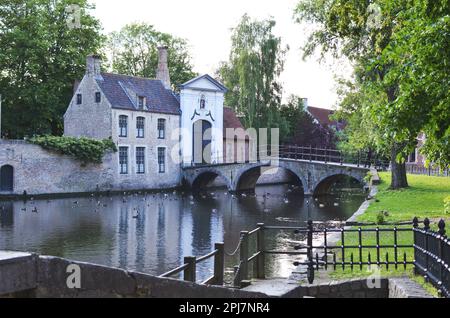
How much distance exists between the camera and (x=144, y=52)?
5294cm

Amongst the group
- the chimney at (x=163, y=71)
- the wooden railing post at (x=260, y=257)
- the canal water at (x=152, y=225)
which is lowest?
the canal water at (x=152, y=225)

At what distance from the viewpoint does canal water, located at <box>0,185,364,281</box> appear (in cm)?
1639

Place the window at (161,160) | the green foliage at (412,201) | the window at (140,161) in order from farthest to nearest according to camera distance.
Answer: the window at (161,160)
the window at (140,161)
the green foliage at (412,201)

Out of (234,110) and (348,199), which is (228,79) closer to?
(234,110)

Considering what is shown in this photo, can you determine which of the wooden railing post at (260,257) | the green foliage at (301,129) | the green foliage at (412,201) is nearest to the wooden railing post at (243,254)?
the wooden railing post at (260,257)

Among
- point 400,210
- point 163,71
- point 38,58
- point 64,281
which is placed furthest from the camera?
point 163,71

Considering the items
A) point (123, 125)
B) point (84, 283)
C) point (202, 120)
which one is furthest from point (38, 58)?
point (84, 283)

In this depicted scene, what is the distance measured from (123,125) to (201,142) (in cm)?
755

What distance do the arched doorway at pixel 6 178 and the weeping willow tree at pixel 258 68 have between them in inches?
702

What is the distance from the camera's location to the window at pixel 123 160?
4056 centimetres

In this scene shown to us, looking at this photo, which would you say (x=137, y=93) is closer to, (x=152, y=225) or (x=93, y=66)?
(x=93, y=66)

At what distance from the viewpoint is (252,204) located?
107 feet

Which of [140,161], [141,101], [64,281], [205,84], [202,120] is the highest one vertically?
[205,84]

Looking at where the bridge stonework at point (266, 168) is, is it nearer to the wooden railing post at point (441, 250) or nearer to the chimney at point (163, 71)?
the chimney at point (163, 71)
